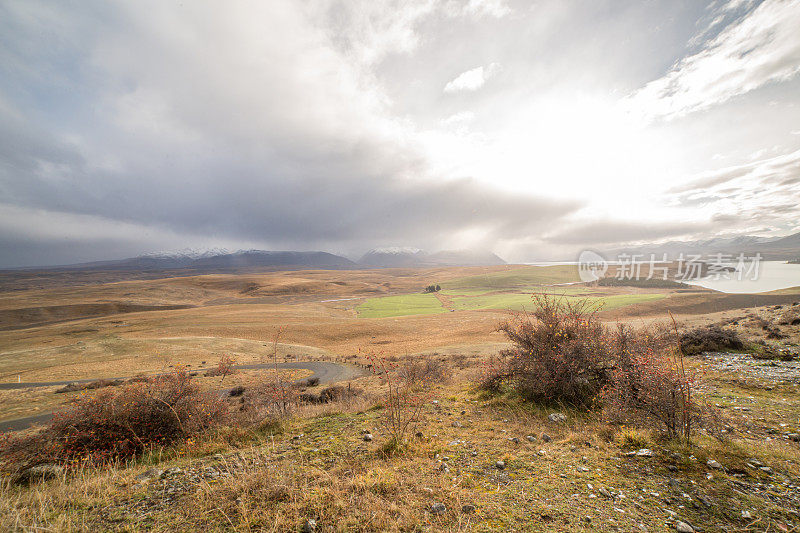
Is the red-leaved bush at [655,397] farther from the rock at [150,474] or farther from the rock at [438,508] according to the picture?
the rock at [150,474]

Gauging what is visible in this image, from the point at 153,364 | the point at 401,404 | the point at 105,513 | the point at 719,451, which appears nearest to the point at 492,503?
the point at 719,451

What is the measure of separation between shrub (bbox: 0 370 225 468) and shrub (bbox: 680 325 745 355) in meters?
23.4

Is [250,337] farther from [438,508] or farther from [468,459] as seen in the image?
[438,508]

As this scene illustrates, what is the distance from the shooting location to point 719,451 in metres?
5.20

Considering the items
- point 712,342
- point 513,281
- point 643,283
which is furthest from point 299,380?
point 513,281

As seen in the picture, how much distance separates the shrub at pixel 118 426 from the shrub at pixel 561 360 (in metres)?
11.0

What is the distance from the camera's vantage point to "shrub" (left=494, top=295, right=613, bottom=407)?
913 cm

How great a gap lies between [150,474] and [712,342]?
24552 mm

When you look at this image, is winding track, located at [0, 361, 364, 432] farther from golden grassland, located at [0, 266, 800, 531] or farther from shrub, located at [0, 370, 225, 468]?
golden grassland, located at [0, 266, 800, 531]

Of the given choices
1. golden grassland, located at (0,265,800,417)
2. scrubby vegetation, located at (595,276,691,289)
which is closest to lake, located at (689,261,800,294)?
golden grassland, located at (0,265,800,417)

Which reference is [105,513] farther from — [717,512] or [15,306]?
[15,306]

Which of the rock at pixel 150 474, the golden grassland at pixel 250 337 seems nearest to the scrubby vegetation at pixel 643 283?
the golden grassland at pixel 250 337

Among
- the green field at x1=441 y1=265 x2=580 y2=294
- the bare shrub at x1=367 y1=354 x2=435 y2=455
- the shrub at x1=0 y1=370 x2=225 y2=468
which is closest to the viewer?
the bare shrub at x1=367 y1=354 x2=435 y2=455

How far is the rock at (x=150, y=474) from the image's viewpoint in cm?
577
